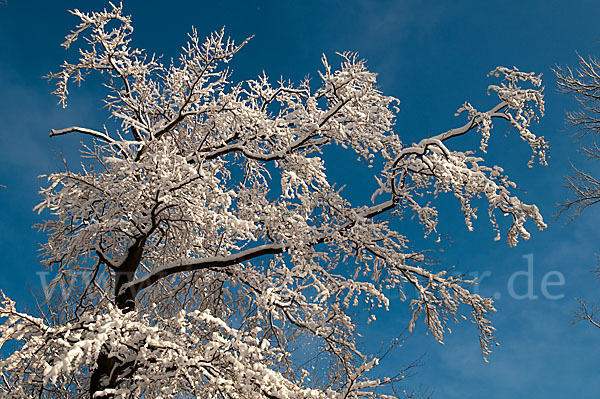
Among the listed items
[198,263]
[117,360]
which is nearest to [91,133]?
[198,263]

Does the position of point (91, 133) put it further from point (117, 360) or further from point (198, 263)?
point (117, 360)

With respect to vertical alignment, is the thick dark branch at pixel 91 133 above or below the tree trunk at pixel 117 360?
above

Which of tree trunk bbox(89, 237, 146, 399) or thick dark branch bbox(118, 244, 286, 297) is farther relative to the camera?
thick dark branch bbox(118, 244, 286, 297)

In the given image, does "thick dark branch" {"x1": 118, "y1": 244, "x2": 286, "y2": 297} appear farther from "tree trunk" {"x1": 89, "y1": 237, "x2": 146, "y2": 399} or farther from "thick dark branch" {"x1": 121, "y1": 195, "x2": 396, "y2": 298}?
"tree trunk" {"x1": 89, "y1": 237, "x2": 146, "y2": 399}

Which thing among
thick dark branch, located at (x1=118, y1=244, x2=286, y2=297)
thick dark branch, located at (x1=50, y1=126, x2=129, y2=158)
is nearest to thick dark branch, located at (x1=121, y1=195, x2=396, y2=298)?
thick dark branch, located at (x1=118, y1=244, x2=286, y2=297)

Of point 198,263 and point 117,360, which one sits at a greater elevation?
point 198,263

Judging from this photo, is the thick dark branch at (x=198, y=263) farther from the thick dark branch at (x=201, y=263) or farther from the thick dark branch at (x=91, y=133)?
the thick dark branch at (x=91, y=133)

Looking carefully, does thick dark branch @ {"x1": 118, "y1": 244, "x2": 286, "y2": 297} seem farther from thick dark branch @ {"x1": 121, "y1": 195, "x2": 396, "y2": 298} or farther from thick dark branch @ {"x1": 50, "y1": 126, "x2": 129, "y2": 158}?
thick dark branch @ {"x1": 50, "y1": 126, "x2": 129, "y2": 158}

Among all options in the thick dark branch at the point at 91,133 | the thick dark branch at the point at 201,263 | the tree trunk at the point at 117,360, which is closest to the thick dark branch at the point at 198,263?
the thick dark branch at the point at 201,263

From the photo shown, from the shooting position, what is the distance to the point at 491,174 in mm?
7012

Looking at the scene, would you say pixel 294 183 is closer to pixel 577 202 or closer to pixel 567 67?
pixel 577 202

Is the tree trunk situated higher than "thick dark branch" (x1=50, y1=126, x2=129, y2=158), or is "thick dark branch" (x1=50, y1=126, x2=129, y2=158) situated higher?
"thick dark branch" (x1=50, y1=126, x2=129, y2=158)

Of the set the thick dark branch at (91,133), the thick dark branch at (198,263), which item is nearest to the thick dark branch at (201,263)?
the thick dark branch at (198,263)

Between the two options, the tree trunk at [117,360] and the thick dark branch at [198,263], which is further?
the thick dark branch at [198,263]
